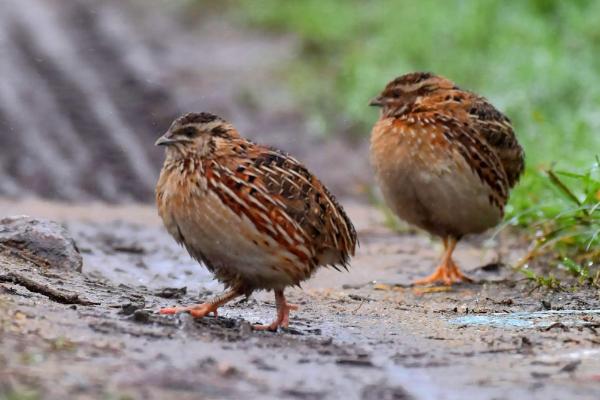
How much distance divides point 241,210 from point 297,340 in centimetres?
64

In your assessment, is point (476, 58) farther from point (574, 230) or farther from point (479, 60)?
point (574, 230)

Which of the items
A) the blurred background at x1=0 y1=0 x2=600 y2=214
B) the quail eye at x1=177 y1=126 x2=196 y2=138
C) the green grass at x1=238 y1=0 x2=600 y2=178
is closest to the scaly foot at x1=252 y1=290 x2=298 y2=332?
the quail eye at x1=177 y1=126 x2=196 y2=138

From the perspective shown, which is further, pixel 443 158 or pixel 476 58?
pixel 476 58

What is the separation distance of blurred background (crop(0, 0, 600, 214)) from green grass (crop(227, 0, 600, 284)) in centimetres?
2

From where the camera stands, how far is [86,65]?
562 inches

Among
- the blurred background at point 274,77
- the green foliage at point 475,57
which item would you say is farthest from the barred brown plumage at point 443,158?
the green foliage at point 475,57

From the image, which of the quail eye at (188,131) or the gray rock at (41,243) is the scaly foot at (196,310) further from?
the gray rock at (41,243)

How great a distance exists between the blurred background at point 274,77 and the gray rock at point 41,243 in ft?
11.8

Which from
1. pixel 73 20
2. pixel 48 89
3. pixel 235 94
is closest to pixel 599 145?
pixel 235 94

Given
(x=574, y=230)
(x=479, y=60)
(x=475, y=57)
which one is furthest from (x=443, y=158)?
(x=475, y=57)

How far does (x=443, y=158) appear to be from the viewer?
307 inches

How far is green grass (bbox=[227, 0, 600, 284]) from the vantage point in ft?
35.1

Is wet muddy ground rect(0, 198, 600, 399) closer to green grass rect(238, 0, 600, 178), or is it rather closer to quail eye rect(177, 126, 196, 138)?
quail eye rect(177, 126, 196, 138)

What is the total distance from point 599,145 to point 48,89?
20.4 feet
